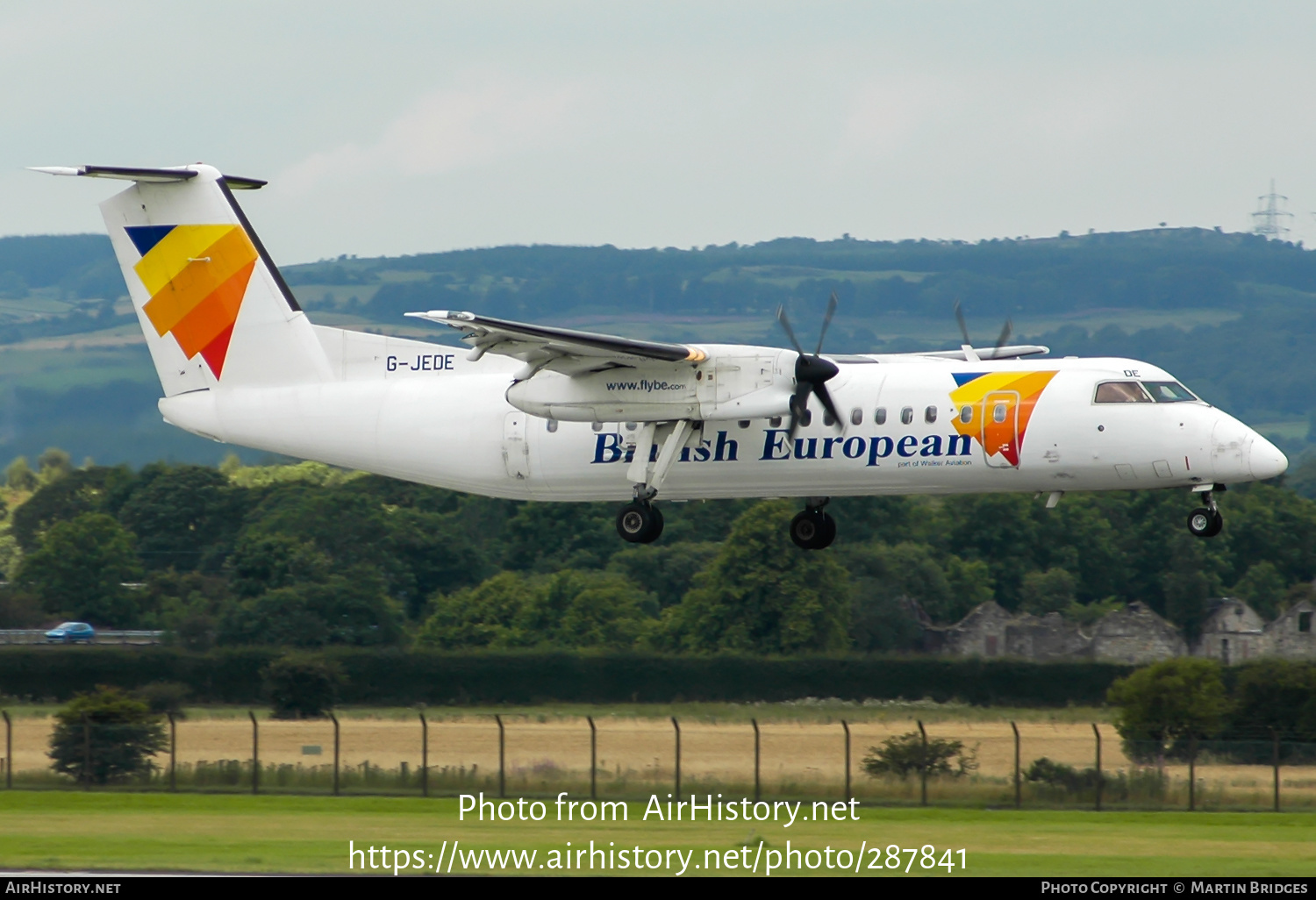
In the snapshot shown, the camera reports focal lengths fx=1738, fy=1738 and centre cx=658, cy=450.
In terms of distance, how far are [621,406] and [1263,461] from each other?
814 centimetres

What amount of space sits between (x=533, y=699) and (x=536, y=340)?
631 inches

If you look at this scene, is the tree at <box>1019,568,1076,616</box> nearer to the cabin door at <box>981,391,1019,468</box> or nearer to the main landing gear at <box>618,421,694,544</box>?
the main landing gear at <box>618,421,694,544</box>

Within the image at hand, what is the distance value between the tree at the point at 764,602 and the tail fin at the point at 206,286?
19570 mm

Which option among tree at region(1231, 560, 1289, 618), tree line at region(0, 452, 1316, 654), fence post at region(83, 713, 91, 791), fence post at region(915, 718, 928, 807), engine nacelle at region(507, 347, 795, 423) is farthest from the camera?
tree at region(1231, 560, 1289, 618)

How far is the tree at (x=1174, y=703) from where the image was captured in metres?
29.9

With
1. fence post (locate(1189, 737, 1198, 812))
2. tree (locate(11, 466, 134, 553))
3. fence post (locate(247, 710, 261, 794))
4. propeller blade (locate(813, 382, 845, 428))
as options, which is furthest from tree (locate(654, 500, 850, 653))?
tree (locate(11, 466, 134, 553))

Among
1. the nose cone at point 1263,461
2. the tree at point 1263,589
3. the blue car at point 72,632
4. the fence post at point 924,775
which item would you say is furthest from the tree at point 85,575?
the nose cone at point 1263,461

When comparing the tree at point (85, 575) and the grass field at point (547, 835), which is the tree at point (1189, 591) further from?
the tree at point (85, 575)

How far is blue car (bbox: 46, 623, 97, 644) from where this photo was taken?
42750 millimetres

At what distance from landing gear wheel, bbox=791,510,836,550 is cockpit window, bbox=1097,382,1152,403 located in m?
4.37

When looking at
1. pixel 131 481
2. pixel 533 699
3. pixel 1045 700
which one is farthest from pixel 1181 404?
pixel 131 481

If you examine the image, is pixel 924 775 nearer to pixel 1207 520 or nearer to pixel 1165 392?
pixel 1207 520

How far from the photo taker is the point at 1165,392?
22.1 meters

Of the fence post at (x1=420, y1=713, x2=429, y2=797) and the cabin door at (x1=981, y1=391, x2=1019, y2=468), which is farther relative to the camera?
the fence post at (x1=420, y1=713, x2=429, y2=797)
